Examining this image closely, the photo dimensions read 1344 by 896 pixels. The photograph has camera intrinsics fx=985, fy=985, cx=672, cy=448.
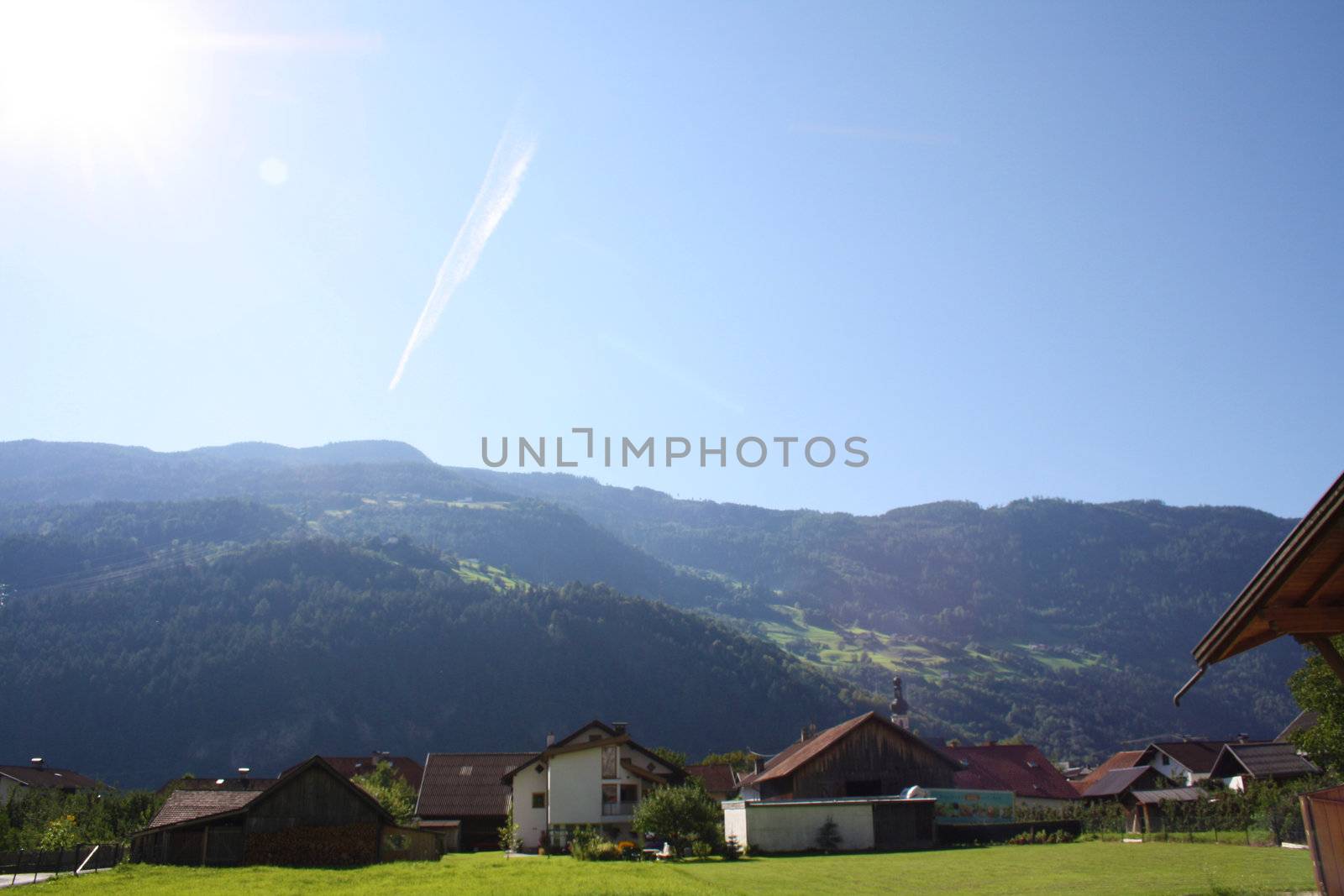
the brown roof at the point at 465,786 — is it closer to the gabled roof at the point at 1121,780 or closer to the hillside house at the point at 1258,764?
the hillside house at the point at 1258,764

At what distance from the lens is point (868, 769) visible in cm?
5519

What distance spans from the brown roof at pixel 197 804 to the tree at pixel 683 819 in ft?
54.8

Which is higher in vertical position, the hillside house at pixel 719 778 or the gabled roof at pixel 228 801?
the gabled roof at pixel 228 801

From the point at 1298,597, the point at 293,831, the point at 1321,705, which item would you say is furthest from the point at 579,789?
the point at 1298,597

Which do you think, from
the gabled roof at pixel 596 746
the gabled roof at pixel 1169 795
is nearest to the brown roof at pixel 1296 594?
the gabled roof at pixel 596 746

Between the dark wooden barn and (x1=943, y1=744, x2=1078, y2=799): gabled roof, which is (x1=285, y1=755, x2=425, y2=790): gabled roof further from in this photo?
(x1=943, y1=744, x2=1078, y2=799): gabled roof

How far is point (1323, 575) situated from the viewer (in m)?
9.34

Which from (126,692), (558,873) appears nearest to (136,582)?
(126,692)

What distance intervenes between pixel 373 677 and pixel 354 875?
468ft

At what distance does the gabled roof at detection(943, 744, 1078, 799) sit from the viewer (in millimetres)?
74125

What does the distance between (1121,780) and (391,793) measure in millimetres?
60184

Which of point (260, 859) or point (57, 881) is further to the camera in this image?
point (260, 859)

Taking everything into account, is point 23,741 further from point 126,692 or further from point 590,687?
point 590,687

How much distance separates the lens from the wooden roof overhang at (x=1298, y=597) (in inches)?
343
